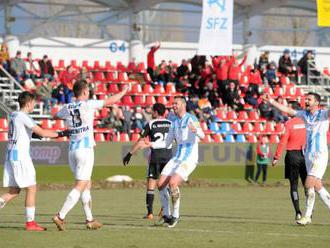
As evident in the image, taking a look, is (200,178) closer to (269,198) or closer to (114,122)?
(114,122)

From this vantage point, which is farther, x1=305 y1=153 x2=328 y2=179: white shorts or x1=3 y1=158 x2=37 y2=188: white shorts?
x1=305 y1=153 x2=328 y2=179: white shorts

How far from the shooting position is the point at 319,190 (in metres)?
17.6

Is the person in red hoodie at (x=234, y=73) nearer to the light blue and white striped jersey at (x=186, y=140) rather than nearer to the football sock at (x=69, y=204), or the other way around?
the light blue and white striped jersey at (x=186, y=140)

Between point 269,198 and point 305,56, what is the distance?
18.6m

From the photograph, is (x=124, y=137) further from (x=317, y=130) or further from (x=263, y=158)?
(x=317, y=130)

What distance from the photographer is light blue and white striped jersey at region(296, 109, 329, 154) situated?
17578 mm

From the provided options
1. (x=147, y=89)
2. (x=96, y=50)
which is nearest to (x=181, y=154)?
(x=147, y=89)

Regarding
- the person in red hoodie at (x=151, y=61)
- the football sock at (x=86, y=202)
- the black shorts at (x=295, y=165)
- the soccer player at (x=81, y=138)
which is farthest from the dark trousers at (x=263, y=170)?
the soccer player at (x=81, y=138)

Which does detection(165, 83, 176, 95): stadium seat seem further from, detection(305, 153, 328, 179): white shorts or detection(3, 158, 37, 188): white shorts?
detection(3, 158, 37, 188): white shorts

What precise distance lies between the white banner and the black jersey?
20.4ft

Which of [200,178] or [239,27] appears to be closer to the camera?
[200,178]

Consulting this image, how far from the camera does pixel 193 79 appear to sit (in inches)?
1592

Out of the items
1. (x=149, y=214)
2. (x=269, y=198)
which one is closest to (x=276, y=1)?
(x=269, y=198)

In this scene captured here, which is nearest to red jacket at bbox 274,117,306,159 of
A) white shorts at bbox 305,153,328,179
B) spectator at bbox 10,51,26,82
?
white shorts at bbox 305,153,328,179
